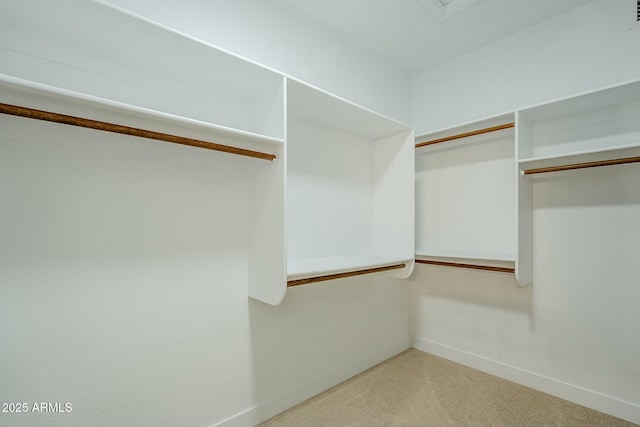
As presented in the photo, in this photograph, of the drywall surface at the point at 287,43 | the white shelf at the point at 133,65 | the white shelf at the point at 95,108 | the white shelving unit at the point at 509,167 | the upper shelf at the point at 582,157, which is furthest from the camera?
the white shelving unit at the point at 509,167

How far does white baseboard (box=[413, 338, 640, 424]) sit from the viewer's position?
1.70 meters

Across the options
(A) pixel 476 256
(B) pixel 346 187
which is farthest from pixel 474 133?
(B) pixel 346 187

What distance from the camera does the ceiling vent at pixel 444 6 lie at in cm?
184

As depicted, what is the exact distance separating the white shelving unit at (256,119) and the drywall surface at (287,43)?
283 millimetres

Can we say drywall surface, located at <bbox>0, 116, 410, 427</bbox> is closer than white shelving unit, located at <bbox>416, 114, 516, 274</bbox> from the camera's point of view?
Yes

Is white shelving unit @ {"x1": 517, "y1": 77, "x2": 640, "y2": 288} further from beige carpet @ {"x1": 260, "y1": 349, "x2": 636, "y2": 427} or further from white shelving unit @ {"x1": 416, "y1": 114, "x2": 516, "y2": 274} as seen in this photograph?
beige carpet @ {"x1": 260, "y1": 349, "x2": 636, "y2": 427}

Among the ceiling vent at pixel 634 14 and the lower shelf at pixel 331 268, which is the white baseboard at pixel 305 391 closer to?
the lower shelf at pixel 331 268

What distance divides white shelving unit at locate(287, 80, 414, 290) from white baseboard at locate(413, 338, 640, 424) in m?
0.89

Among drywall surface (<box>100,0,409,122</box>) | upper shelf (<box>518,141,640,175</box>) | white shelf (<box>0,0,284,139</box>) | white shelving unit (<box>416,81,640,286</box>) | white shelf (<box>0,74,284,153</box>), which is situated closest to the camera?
white shelf (<box>0,74,284,153</box>)

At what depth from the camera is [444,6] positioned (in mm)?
1920

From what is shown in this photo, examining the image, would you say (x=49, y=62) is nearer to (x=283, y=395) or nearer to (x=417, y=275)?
(x=283, y=395)

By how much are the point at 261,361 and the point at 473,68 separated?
8.71ft

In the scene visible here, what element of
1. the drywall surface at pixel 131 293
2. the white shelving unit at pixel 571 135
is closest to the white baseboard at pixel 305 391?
the drywall surface at pixel 131 293

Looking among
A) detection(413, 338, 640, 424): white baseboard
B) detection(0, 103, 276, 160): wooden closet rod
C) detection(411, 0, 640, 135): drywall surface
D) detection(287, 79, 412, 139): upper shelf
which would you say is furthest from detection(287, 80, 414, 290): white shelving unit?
detection(413, 338, 640, 424): white baseboard
